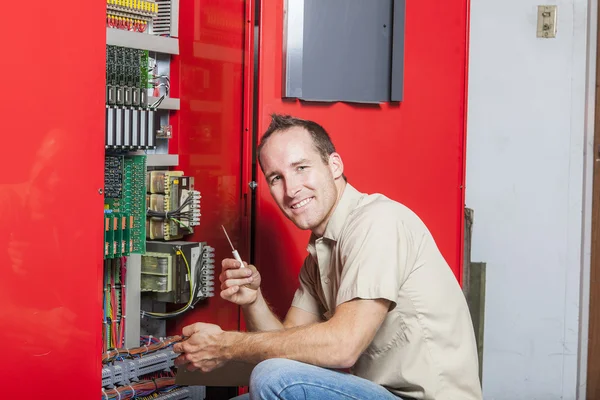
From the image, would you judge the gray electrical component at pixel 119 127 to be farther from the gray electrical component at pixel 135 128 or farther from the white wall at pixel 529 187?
the white wall at pixel 529 187

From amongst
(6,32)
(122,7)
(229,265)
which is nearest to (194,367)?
(229,265)

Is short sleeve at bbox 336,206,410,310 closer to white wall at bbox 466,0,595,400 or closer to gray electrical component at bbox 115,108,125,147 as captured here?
gray electrical component at bbox 115,108,125,147

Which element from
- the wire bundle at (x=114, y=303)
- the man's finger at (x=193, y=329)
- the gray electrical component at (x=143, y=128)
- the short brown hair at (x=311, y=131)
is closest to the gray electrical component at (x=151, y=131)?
the gray electrical component at (x=143, y=128)

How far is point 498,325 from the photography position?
3.66m

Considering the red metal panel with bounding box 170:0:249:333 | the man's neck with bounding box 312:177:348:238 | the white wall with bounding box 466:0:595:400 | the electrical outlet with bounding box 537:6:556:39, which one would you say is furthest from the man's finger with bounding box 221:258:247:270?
the electrical outlet with bounding box 537:6:556:39

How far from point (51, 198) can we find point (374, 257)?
672 mm

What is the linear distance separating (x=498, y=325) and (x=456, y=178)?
850 mm

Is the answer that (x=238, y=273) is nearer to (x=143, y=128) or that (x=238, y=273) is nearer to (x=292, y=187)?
(x=292, y=187)

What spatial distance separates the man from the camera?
167cm

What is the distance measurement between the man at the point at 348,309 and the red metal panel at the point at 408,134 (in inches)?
16.5

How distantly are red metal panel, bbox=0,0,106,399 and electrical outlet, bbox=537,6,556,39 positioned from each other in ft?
7.59

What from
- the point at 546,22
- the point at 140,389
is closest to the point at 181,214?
the point at 140,389

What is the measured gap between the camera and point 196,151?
8.76ft

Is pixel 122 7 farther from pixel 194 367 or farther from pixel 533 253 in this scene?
pixel 533 253
